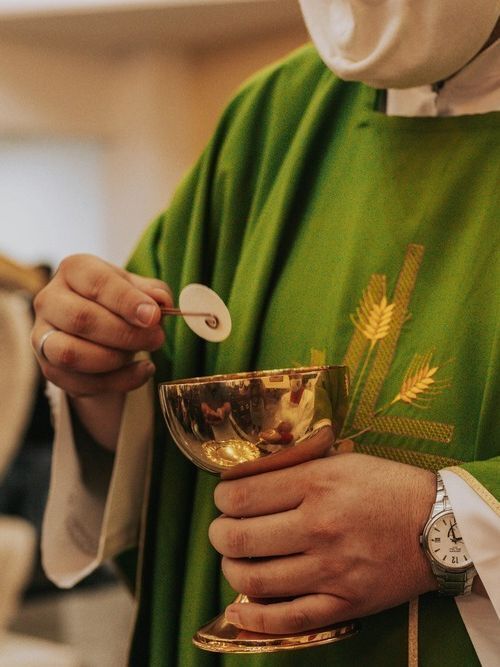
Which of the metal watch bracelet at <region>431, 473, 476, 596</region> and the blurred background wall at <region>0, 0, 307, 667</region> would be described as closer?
the metal watch bracelet at <region>431, 473, 476, 596</region>

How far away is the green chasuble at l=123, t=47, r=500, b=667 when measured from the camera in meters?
1.24

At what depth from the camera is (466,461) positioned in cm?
122

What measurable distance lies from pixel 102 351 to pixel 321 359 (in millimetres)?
275

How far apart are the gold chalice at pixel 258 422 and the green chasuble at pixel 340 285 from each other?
0.52 feet

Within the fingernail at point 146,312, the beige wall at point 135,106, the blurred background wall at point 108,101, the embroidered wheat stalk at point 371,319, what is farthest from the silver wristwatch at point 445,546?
the beige wall at point 135,106

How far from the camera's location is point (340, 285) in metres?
1.37

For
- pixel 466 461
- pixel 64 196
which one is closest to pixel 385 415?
pixel 466 461

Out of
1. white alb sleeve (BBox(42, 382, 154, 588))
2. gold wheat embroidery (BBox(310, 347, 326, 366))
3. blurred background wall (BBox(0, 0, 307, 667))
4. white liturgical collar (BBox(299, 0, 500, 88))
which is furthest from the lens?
blurred background wall (BBox(0, 0, 307, 667))

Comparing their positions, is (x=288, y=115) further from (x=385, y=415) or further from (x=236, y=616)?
(x=236, y=616)

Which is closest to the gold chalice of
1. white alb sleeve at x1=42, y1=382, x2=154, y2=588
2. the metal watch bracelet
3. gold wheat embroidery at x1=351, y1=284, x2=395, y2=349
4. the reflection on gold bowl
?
the reflection on gold bowl

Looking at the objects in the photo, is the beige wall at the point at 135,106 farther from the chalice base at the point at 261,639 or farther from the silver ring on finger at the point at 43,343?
the chalice base at the point at 261,639

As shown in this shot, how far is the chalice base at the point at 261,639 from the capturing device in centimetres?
108

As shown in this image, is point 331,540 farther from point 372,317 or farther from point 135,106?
point 135,106

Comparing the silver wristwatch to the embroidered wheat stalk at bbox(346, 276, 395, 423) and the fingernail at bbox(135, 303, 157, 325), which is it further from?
the fingernail at bbox(135, 303, 157, 325)
